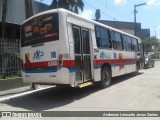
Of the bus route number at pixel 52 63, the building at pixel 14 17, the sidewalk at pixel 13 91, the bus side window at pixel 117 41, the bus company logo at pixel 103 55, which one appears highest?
the building at pixel 14 17

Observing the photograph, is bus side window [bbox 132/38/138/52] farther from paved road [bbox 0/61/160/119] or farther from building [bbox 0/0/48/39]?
building [bbox 0/0/48/39]

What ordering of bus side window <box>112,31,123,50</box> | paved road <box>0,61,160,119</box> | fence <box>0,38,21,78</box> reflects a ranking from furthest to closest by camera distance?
bus side window <box>112,31,123,50</box> < fence <box>0,38,21,78</box> < paved road <box>0,61,160,119</box>

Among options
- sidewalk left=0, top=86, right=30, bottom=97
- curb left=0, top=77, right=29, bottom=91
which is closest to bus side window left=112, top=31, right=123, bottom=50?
sidewalk left=0, top=86, right=30, bottom=97

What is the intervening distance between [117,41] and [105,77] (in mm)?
2989

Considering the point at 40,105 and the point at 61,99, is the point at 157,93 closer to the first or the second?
the point at 61,99

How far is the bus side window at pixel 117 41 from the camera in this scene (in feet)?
50.2

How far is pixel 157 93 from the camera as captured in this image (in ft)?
37.8

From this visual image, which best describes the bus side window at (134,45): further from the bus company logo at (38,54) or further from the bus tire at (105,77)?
the bus company logo at (38,54)

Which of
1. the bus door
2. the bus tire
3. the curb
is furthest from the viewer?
the bus tire

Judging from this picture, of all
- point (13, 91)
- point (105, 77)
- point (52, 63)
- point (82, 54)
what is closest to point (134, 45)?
point (105, 77)

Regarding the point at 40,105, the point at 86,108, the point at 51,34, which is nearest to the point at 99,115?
the point at 86,108

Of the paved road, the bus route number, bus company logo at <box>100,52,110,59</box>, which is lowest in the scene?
the paved road

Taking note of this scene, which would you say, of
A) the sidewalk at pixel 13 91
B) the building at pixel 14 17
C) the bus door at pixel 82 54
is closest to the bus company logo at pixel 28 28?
the bus door at pixel 82 54

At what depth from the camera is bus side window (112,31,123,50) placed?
1530 centimetres
